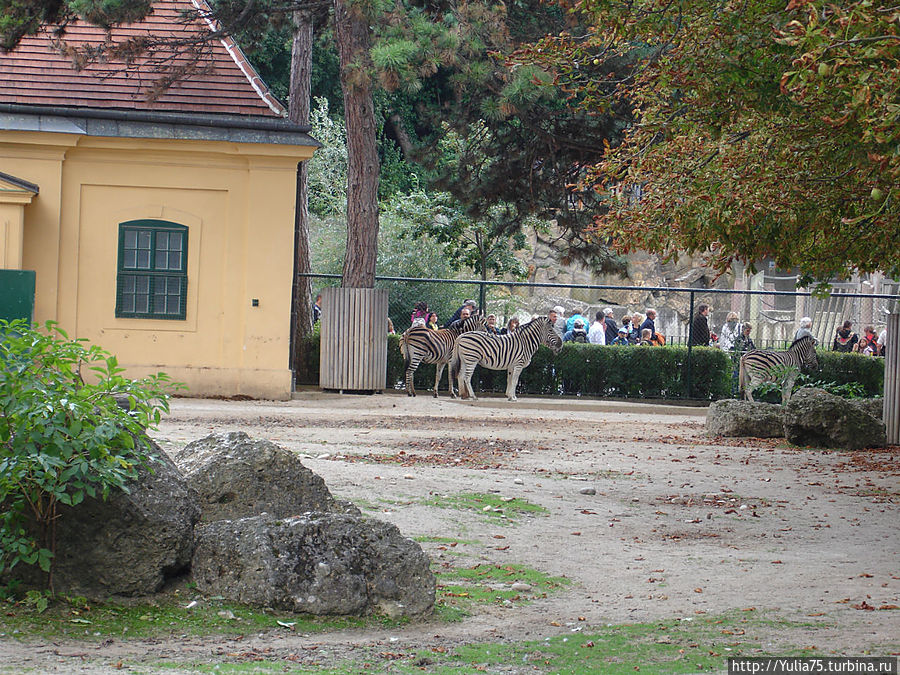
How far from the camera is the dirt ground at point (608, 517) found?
608 cm

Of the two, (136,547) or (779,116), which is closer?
(136,547)

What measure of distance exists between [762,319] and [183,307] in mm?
24617

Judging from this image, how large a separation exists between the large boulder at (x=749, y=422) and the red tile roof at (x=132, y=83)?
905cm

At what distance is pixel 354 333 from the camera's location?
20516 mm

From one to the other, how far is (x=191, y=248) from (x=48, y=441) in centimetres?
1347

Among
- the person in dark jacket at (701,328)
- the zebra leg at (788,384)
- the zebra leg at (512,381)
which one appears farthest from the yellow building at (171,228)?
the person in dark jacket at (701,328)

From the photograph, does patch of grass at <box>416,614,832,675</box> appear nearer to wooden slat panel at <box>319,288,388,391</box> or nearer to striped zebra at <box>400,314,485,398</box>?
wooden slat panel at <box>319,288,388,391</box>

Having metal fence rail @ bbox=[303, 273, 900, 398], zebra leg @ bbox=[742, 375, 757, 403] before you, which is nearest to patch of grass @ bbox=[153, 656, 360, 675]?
zebra leg @ bbox=[742, 375, 757, 403]

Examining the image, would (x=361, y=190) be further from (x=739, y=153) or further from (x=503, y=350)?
(x=739, y=153)

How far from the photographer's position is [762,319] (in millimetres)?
38062

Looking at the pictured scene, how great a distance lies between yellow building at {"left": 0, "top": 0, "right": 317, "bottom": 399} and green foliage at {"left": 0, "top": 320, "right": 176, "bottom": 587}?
506 inches

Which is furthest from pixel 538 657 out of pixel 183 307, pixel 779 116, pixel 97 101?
pixel 97 101

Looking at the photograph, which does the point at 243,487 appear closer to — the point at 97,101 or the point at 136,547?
the point at 136,547

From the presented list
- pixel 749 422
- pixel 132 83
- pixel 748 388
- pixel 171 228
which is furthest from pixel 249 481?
pixel 748 388
